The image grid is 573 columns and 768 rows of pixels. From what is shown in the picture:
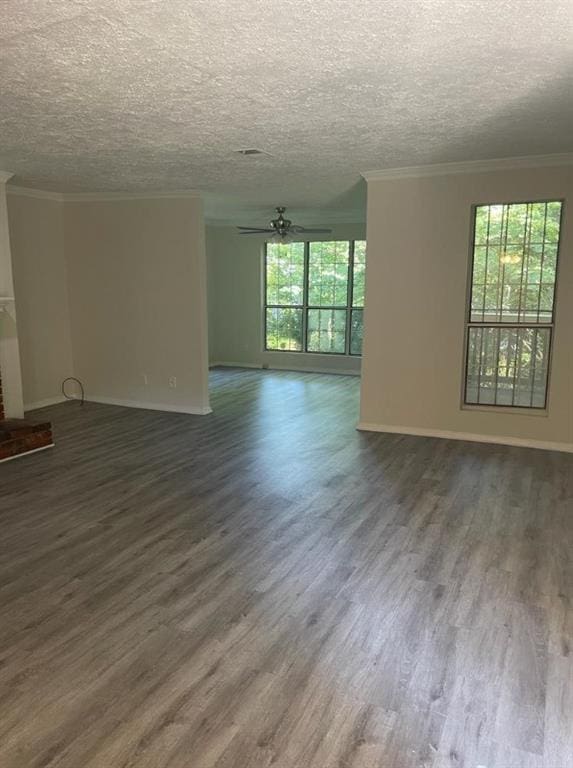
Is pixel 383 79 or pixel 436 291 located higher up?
pixel 383 79

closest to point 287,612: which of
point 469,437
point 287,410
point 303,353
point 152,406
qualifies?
point 469,437

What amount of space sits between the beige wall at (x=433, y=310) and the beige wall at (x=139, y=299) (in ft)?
7.22

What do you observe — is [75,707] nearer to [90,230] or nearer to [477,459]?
[477,459]

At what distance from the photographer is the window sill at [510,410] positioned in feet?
16.9

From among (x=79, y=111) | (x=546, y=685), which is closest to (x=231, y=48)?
(x=79, y=111)

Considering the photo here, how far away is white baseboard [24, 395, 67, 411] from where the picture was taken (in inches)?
265

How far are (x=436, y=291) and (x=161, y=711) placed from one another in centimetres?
443

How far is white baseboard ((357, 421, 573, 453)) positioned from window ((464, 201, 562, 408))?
1.10 feet

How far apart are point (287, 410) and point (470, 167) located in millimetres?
3483

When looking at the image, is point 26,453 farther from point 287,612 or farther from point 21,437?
point 287,612

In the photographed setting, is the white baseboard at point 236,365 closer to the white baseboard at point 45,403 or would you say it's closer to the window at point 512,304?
the white baseboard at point 45,403

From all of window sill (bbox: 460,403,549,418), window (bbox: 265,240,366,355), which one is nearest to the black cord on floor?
window (bbox: 265,240,366,355)

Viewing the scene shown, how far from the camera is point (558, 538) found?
336 cm

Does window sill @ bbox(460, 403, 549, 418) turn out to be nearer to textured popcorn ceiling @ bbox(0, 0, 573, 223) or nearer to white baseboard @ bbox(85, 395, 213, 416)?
textured popcorn ceiling @ bbox(0, 0, 573, 223)
